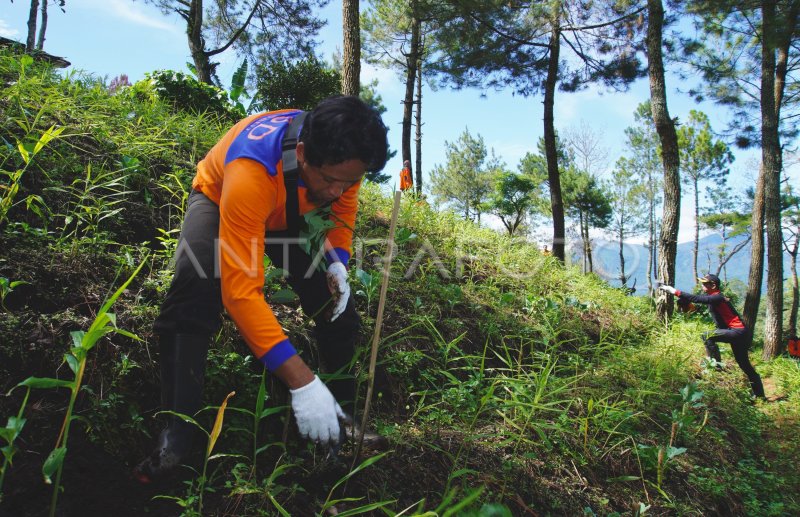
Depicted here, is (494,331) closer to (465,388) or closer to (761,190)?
(465,388)

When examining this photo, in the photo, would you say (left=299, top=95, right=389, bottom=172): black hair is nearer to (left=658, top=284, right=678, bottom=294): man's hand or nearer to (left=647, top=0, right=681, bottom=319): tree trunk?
(left=658, top=284, right=678, bottom=294): man's hand

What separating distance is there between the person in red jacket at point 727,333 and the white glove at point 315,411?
4658 mm

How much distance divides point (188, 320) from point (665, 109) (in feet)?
20.9

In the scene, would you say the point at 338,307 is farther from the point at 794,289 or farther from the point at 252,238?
the point at 794,289

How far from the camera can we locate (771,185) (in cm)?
693

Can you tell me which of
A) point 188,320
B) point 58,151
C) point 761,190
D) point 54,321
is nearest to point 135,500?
point 188,320

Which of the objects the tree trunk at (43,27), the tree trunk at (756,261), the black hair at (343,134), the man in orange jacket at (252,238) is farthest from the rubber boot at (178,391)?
the tree trunk at (43,27)

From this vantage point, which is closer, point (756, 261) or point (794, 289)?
point (756, 261)

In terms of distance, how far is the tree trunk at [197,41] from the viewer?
8.30m

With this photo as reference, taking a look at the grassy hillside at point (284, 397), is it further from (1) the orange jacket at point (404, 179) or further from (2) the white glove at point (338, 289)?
(1) the orange jacket at point (404, 179)

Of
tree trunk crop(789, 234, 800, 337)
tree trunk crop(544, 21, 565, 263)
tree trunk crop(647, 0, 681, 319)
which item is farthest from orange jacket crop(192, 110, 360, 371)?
tree trunk crop(789, 234, 800, 337)

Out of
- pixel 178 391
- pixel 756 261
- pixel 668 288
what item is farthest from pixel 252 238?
pixel 756 261

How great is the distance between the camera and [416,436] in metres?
1.77

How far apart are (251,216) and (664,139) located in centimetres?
609
